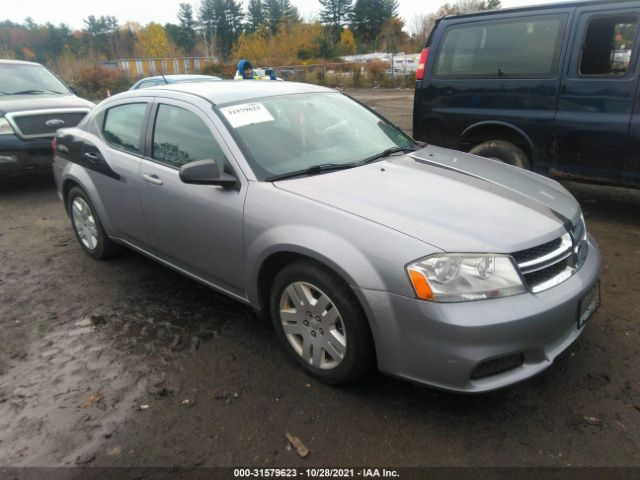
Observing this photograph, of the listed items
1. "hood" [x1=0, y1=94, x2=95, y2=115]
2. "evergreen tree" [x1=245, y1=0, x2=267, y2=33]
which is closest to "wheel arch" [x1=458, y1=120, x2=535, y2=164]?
"hood" [x1=0, y1=94, x2=95, y2=115]

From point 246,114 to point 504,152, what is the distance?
324 cm

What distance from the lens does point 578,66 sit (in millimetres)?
4766

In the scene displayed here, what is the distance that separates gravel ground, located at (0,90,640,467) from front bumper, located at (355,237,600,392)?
0.31m

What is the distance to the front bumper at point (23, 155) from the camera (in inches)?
262

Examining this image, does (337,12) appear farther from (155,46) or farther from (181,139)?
(181,139)

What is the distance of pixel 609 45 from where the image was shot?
4.64 m

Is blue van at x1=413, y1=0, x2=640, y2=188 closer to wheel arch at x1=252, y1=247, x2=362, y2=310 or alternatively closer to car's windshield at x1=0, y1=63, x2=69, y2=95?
wheel arch at x1=252, y1=247, x2=362, y2=310

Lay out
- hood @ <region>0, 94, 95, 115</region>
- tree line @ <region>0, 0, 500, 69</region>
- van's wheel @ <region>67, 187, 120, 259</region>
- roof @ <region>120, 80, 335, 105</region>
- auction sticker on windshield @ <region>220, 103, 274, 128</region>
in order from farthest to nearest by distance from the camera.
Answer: tree line @ <region>0, 0, 500, 69</region> → hood @ <region>0, 94, 95, 115</region> → van's wheel @ <region>67, 187, 120, 259</region> → roof @ <region>120, 80, 335, 105</region> → auction sticker on windshield @ <region>220, 103, 274, 128</region>

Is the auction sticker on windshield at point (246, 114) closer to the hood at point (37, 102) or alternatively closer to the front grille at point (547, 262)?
the front grille at point (547, 262)

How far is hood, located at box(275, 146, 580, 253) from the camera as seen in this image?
2352 mm

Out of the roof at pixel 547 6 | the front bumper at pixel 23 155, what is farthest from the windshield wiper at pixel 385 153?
the front bumper at pixel 23 155

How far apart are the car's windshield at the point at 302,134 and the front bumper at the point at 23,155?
4.92 metres

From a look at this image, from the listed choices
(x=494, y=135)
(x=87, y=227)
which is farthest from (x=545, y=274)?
(x=87, y=227)

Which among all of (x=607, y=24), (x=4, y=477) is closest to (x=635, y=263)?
(x=607, y=24)
